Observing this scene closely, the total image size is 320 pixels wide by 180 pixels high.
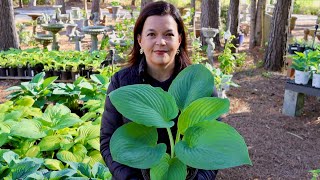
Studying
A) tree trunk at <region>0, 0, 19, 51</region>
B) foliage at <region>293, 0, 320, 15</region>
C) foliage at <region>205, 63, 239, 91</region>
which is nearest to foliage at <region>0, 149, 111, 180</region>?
foliage at <region>205, 63, 239, 91</region>

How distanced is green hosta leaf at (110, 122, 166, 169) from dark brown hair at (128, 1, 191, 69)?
0.54m

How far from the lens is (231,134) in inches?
A: 39.3

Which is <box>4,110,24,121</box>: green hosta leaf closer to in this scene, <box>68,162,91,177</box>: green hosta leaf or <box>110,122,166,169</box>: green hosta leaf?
<box>68,162,91,177</box>: green hosta leaf

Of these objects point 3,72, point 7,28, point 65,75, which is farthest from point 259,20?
point 3,72

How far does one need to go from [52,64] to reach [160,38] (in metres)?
5.83

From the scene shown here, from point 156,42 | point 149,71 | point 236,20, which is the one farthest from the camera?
point 236,20

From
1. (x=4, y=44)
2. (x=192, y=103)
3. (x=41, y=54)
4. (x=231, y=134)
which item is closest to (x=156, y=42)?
(x=192, y=103)

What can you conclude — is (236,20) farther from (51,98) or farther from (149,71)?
(149,71)

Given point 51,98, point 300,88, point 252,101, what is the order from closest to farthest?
→ 1. point 51,98
2. point 300,88
3. point 252,101

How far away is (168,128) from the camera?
107 centimetres

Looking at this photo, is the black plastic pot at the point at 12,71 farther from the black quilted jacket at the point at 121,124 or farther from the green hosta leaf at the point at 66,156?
the black quilted jacket at the point at 121,124

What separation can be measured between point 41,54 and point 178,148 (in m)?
6.83

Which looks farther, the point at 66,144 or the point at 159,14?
the point at 66,144

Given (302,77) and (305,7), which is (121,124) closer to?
(302,77)
